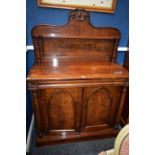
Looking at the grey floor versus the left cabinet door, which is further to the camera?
the grey floor

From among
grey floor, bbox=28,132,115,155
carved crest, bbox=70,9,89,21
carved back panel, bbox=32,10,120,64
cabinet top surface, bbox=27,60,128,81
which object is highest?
carved crest, bbox=70,9,89,21

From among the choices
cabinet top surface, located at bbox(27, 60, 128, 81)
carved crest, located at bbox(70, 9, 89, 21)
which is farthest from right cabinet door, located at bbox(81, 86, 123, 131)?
carved crest, located at bbox(70, 9, 89, 21)

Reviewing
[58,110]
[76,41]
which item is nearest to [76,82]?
[58,110]

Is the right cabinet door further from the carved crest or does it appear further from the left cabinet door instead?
the carved crest

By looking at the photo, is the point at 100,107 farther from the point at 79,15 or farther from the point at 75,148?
the point at 79,15

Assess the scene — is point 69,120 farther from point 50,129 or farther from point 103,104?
point 103,104

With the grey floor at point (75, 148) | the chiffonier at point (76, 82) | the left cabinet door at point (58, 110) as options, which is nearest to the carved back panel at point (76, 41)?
the chiffonier at point (76, 82)

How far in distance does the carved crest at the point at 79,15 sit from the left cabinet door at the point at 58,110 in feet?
2.44

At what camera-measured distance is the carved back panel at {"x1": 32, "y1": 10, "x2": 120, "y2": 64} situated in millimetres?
1548

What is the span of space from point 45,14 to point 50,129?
120cm

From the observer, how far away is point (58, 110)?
1469 mm
